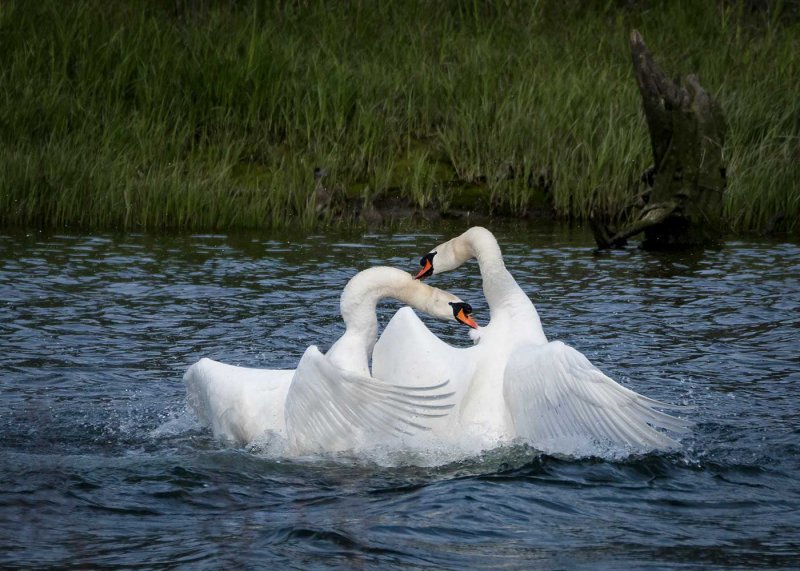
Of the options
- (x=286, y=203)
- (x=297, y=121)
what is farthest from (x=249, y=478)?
(x=297, y=121)

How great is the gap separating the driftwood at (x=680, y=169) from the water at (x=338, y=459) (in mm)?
767

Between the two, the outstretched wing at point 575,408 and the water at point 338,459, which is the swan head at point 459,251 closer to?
the outstretched wing at point 575,408

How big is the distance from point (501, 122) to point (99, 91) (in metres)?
4.02

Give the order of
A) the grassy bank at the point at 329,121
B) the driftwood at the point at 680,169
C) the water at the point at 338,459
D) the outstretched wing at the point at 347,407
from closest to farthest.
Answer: the water at the point at 338,459 < the outstretched wing at the point at 347,407 < the driftwood at the point at 680,169 < the grassy bank at the point at 329,121

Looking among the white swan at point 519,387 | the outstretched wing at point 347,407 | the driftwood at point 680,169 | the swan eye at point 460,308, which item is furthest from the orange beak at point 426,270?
the driftwood at point 680,169

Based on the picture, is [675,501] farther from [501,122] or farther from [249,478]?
[501,122]

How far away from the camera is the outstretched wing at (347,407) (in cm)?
532

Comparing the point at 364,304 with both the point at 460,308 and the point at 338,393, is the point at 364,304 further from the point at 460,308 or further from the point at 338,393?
the point at 338,393

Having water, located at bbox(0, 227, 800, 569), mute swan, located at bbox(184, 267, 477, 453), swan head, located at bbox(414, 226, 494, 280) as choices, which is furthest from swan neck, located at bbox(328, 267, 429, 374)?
water, located at bbox(0, 227, 800, 569)

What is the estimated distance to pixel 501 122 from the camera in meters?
12.8

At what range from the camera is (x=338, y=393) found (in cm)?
539

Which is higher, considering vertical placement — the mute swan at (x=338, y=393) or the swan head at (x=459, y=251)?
the swan head at (x=459, y=251)

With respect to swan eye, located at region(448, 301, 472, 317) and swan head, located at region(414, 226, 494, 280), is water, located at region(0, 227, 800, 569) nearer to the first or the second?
swan eye, located at region(448, 301, 472, 317)

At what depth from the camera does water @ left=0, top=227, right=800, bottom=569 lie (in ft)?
15.2
